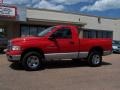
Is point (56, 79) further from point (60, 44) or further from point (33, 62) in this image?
point (60, 44)

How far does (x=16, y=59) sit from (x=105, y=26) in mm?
30560

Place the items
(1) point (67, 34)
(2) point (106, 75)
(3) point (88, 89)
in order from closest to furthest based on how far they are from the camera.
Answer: (3) point (88, 89)
(2) point (106, 75)
(1) point (67, 34)

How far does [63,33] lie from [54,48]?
961 millimetres

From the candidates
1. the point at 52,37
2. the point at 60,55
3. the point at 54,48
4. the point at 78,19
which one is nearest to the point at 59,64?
the point at 60,55

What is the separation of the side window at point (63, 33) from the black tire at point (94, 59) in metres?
1.66

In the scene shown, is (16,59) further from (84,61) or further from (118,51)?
(118,51)

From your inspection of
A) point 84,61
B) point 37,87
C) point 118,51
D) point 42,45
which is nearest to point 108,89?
point 37,87

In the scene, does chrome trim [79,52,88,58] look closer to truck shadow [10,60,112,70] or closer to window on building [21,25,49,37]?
truck shadow [10,60,112,70]

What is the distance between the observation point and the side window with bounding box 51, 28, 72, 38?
47.1 feet

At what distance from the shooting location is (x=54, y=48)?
1415 cm

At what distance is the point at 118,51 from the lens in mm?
29203

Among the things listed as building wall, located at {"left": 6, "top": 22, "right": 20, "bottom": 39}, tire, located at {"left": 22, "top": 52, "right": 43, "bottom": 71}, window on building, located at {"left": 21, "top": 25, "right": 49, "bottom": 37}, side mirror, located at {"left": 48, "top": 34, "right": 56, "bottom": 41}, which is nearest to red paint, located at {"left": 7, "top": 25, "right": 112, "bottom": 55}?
side mirror, located at {"left": 48, "top": 34, "right": 56, "bottom": 41}

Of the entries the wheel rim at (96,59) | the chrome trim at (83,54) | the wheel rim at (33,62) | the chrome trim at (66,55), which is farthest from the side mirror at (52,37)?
the wheel rim at (96,59)

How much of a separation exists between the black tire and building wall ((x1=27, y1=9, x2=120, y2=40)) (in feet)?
55.3
